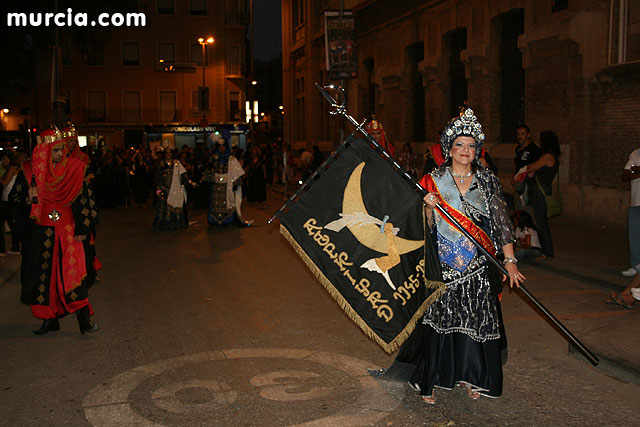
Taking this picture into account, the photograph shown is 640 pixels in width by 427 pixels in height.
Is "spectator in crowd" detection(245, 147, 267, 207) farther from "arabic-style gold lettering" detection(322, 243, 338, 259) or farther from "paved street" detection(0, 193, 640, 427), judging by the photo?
"arabic-style gold lettering" detection(322, 243, 338, 259)

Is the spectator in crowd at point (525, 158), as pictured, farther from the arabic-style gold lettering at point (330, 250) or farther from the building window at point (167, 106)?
the building window at point (167, 106)

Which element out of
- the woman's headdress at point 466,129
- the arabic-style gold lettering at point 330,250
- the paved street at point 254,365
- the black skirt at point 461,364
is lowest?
the paved street at point 254,365

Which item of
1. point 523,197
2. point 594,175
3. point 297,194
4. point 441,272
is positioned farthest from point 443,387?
point 594,175

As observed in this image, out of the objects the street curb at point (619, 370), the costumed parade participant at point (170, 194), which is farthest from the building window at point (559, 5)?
the street curb at point (619, 370)

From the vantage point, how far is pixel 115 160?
22.5 m

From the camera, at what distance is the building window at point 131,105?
2243 inches

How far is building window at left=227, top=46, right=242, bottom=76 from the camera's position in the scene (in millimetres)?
58141

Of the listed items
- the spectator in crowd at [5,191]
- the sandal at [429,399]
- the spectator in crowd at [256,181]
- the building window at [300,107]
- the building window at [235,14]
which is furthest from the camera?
the building window at [235,14]

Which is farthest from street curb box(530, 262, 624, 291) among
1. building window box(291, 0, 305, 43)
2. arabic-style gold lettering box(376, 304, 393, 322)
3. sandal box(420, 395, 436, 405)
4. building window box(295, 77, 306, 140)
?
building window box(291, 0, 305, 43)

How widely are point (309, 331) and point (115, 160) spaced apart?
55.3 feet

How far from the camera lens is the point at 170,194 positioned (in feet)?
52.3

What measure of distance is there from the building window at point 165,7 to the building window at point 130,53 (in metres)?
3.15

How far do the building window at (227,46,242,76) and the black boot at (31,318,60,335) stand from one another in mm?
52329

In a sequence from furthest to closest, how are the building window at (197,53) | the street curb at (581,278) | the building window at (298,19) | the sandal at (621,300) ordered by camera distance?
the building window at (197,53)
the building window at (298,19)
the street curb at (581,278)
the sandal at (621,300)
